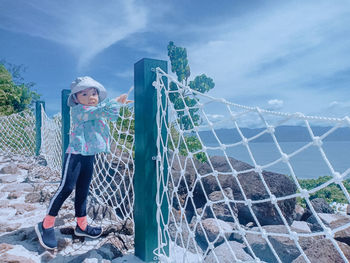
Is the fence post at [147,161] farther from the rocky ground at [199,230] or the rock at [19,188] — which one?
the rock at [19,188]

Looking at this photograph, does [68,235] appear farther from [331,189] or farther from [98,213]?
[331,189]

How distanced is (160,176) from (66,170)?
1.82 feet

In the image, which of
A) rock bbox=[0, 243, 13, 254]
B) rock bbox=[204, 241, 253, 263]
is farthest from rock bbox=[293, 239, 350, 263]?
rock bbox=[0, 243, 13, 254]

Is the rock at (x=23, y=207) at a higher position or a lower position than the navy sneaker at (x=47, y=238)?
higher

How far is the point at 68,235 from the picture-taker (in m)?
1.70

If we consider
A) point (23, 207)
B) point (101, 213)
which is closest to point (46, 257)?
point (101, 213)

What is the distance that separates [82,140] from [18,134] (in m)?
5.01

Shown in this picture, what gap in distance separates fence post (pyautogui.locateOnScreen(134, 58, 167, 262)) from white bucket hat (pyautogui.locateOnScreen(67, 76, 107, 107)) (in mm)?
282

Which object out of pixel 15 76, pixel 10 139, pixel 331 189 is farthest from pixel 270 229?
pixel 15 76

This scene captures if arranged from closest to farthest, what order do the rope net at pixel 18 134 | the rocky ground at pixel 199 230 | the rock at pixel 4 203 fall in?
1. the rocky ground at pixel 199 230
2. the rock at pixel 4 203
3. the rope net at pixel 18 134

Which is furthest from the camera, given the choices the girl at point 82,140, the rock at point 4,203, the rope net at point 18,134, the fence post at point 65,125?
the rope net at point 18,134

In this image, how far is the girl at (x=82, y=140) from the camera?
1.54 metres

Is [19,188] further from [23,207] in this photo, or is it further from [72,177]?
[72,177]

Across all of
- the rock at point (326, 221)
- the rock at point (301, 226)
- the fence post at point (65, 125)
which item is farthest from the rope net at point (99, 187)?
the rock at point (326, 221)
